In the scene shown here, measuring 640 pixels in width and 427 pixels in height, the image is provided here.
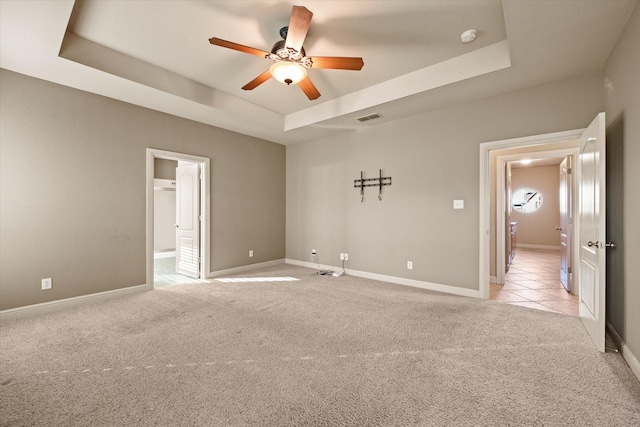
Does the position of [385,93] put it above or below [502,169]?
above

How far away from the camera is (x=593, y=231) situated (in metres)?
2.47

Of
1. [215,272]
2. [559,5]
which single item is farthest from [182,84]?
[559,5]

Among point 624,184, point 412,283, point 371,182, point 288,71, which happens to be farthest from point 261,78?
point 412,283

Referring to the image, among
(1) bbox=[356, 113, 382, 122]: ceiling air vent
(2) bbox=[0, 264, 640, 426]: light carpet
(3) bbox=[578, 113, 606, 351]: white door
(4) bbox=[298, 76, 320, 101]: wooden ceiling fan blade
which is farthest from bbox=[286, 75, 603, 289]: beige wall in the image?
(4) bbox=[298, 76, 320, 101]: wooden ceiling fan blade

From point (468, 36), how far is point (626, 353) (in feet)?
10.1

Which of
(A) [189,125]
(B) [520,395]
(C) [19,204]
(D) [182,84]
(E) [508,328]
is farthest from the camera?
(A) [189,125]

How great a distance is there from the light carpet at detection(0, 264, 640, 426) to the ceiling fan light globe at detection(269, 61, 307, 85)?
251cm

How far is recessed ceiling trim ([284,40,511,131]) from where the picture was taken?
2958mm

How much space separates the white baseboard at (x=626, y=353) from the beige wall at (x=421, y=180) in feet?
4.55

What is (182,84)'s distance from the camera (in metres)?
3.67

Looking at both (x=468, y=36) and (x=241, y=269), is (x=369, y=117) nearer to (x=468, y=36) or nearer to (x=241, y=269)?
(x=468, y=36)

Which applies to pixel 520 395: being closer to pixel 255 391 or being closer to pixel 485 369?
pixel 485 369

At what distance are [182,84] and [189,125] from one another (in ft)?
3.43

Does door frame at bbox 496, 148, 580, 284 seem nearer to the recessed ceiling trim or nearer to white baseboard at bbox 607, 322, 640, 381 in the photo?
white baseboard at bbox 607, 322, 640, 381
